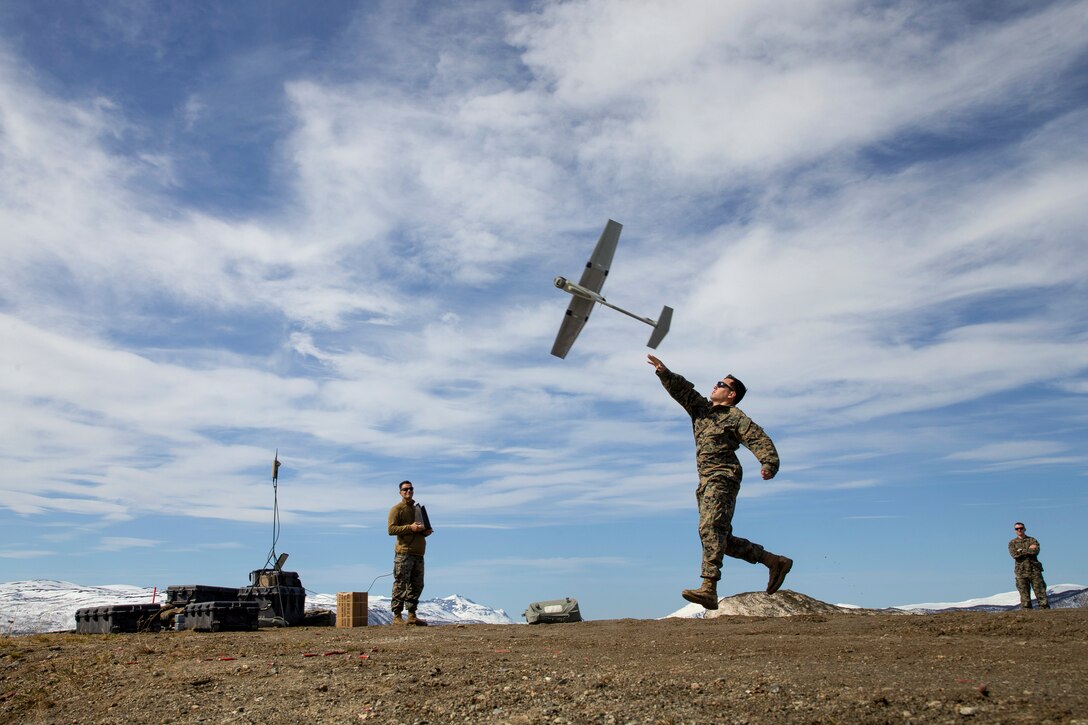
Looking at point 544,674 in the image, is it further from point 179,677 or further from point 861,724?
point 179,677

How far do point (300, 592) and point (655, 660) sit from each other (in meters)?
12.1

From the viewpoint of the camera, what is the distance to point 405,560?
1449 cm

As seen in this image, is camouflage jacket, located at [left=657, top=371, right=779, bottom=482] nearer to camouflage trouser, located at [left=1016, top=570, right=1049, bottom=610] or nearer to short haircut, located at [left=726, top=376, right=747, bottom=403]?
short haircut, located at [left=726, top=376, right=747, bottom=403]

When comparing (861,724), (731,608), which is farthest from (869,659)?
(731,608)

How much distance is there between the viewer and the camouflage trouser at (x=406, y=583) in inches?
567

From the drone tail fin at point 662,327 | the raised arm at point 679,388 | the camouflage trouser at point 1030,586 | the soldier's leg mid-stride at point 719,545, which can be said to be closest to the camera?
the soldier's leg mid-stride at point 719,545

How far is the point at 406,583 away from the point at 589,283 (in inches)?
541

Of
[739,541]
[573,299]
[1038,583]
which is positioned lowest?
[1038,583]

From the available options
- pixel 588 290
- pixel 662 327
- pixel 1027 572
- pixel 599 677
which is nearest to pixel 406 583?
pixel 599 677

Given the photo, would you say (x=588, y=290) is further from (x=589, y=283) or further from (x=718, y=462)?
(x=718, y=462)

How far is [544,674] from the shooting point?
19.9 ft

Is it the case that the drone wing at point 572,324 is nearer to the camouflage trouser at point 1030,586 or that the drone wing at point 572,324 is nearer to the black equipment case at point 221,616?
the camouflage trouser at point 1030,586

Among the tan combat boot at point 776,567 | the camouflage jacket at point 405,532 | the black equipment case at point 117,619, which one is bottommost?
the black equipment case at point 117,619

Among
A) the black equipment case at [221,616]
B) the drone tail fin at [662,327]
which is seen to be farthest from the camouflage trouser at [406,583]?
the drone tail fin at [662,327]
